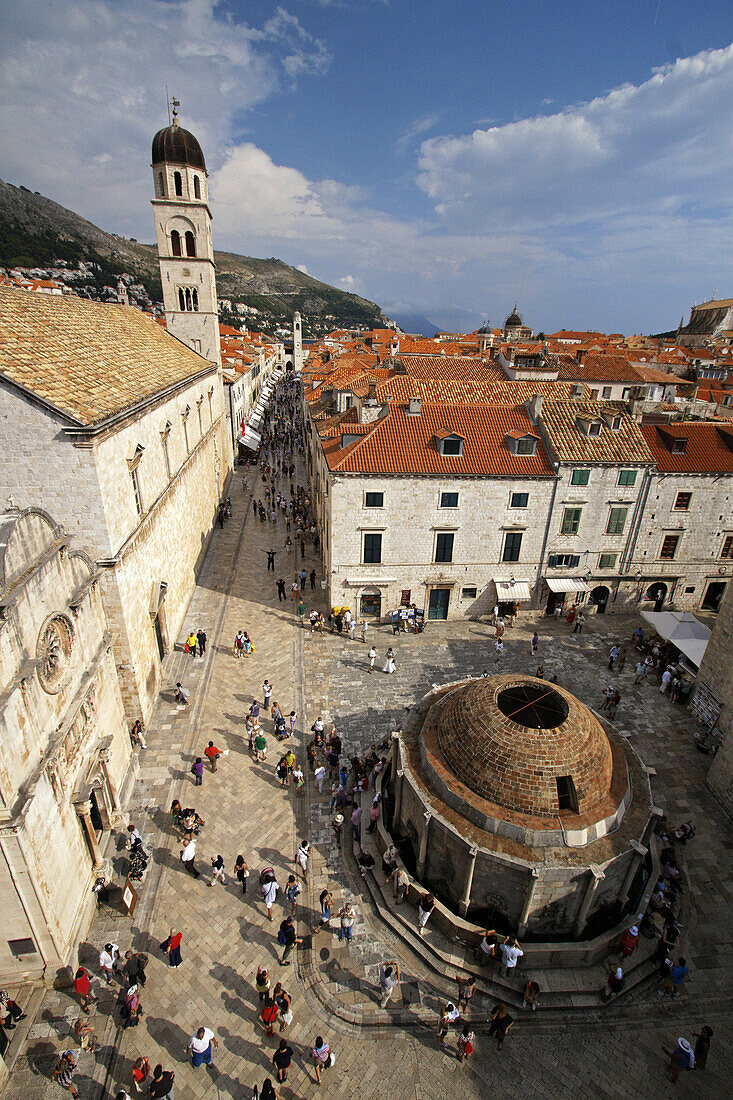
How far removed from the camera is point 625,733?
19.9m

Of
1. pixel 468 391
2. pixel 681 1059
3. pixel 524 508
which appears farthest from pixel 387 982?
pixel 468 391

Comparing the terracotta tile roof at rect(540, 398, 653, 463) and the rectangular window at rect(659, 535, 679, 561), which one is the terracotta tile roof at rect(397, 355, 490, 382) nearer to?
the terracotta tile roof at rect(540, 398, 653, 463)

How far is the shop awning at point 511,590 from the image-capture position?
1030 inches

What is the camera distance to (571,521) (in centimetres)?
2602

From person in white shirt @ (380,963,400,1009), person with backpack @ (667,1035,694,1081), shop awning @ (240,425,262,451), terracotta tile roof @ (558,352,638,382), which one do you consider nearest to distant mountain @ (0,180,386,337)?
shop awning @ (240,425,262,451)

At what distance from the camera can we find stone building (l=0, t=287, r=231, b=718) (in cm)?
1379

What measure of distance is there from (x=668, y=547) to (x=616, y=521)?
3.53 m

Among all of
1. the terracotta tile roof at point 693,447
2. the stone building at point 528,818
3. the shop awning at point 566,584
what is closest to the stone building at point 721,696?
the stone building at point 528,818

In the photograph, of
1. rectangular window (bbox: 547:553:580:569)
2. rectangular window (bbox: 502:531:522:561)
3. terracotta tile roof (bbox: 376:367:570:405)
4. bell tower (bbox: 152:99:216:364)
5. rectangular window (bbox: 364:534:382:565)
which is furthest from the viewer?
bell tower (bbox: 152:99:216:364)

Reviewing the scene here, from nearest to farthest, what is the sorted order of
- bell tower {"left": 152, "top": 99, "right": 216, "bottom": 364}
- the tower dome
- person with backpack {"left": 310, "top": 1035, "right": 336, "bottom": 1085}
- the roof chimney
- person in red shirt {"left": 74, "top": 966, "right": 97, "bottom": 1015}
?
person with backpack {"left": 310, "top": 1035, "right": 336, "bottom": 1085}
person in red shirt {"left": 74, "top": 966, "right": 97, "bottom": 1015}
the roof chimney
bell tower {"left": 152, "top": 99, "right": 216, "bottom": 364}
the tower dome

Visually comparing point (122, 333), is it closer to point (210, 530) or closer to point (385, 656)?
point (210, 530)

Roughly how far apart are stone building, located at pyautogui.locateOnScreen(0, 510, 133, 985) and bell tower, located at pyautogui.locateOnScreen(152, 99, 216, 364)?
30458mm

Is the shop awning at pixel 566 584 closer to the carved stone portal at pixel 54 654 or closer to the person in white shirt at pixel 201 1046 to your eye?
the carved stone portal at pixel 54 654

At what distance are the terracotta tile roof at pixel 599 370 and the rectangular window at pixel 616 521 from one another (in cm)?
3057
